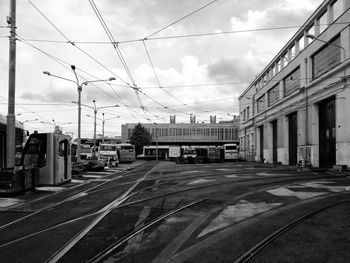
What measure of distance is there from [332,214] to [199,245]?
4.52m

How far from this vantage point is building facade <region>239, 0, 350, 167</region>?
29391 millimetres

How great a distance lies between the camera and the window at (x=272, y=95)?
51056 mm

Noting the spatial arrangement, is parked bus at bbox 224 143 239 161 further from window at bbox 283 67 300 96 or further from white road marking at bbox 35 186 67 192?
white road marking at bbox 35 186 67 192

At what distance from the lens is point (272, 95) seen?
2114 inches

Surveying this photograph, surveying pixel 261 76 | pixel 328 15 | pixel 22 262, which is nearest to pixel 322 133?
pixel 328 15

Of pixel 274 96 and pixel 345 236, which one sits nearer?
pixel 345 236

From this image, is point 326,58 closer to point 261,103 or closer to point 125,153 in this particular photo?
point 261,103

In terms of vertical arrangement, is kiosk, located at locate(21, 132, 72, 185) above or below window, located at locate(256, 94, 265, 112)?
below

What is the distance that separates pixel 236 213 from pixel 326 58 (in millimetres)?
28211

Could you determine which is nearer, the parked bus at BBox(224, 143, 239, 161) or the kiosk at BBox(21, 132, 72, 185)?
the kiosk at BBox(21, 132, 72, 185)

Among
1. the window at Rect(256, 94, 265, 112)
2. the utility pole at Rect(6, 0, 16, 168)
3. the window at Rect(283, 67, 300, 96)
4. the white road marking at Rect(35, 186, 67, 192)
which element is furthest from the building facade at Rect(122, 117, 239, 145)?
the utility pole at Rect(6, 0, 16, 168)

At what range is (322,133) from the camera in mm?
34781

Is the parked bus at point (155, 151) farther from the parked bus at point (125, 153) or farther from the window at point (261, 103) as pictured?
the window at point (261, 103)

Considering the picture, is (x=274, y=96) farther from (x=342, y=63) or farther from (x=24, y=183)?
(x=24, y=183)
